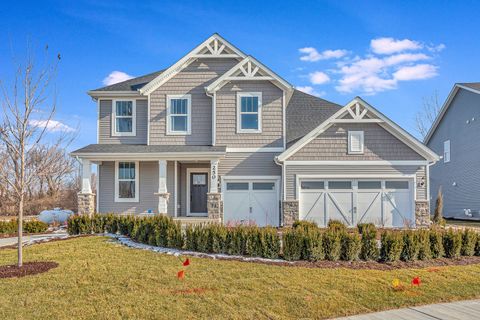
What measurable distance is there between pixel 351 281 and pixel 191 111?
11784mm

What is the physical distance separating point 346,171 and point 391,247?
7.22m

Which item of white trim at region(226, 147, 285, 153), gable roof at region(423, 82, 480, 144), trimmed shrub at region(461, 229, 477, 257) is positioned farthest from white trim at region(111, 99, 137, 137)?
gable roof at region(423, 82, 480, 144)

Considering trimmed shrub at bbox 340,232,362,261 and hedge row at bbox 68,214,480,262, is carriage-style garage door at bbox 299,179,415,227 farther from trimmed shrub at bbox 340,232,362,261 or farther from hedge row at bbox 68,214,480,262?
trimmed shrub at bbox 340,232,362,261

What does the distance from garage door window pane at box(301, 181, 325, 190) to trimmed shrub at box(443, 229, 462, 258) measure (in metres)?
6.71

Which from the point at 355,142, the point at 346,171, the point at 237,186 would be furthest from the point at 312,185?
the point at 237,186

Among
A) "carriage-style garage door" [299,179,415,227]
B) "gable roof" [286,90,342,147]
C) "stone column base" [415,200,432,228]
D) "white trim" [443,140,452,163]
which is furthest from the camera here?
"white trim" [443,140,452,163]

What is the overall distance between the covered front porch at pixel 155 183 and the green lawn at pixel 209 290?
7.38m

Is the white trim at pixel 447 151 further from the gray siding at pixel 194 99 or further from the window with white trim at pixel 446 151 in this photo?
the gray siding at pixel 194 99

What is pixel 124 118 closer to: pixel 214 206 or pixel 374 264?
pixel 214 206

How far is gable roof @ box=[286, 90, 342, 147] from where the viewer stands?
19625 mm

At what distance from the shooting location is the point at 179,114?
17781 millimetres

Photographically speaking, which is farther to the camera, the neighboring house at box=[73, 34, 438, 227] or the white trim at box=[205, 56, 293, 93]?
the white trim at box=[205, 56, 293, 93]

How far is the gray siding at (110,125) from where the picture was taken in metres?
18.0

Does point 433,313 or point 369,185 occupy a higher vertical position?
point 369,185
